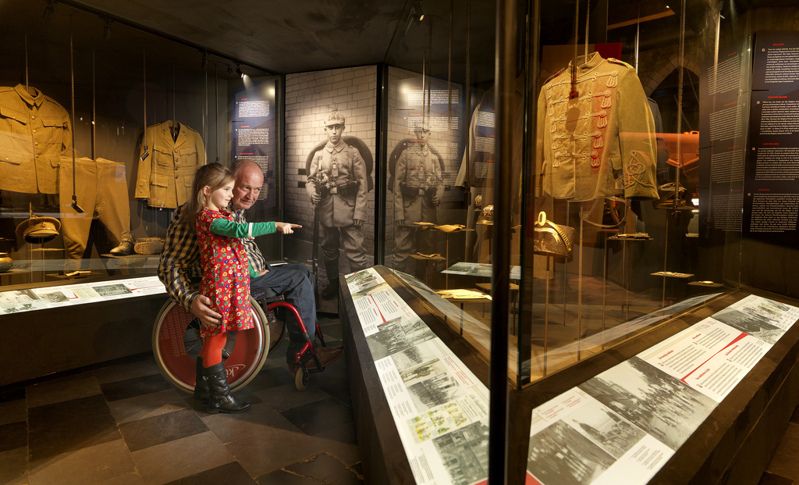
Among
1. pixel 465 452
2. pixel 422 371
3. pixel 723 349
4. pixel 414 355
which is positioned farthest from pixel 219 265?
pixel 723 349

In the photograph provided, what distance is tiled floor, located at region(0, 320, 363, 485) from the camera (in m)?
1.86

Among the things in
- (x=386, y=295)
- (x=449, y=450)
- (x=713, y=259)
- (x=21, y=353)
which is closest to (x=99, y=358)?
(x=21, y=353)

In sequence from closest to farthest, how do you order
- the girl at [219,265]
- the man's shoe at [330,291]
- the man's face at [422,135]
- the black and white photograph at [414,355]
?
the black and white photograph at [414,355] → the girl at [219,265] → the man's face at [422,135] → the man's shoe at [330,291]

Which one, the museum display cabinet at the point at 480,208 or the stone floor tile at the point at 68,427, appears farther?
the stone floor tile at the point at 68,427

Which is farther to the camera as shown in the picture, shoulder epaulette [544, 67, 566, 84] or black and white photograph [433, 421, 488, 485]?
shoulder epaulette [544, 67, 566, 84]

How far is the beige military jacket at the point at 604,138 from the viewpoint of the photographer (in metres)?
1.94

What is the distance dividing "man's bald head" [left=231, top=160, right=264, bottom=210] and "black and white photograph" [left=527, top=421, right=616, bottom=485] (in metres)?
2.05

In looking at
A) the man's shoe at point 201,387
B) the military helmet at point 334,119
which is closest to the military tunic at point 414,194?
the military helmet at point 334,119

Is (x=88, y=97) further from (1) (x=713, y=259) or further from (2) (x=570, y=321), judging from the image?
(1) (x=713, y=259)

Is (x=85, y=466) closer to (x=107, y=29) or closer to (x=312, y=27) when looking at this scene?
(x=107, y=29)

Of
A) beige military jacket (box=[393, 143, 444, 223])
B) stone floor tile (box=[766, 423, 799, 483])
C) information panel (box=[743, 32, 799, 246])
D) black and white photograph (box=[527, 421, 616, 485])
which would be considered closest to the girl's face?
beige military jacket (box=[393, 143, 444, 223])

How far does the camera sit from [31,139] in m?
3.35

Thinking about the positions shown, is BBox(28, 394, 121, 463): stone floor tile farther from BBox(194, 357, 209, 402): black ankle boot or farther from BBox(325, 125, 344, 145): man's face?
BBox(325, 125, 344, 145): man's face

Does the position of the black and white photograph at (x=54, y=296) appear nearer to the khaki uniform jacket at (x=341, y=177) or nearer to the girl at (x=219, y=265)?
the girl at (x=219, y=265)
